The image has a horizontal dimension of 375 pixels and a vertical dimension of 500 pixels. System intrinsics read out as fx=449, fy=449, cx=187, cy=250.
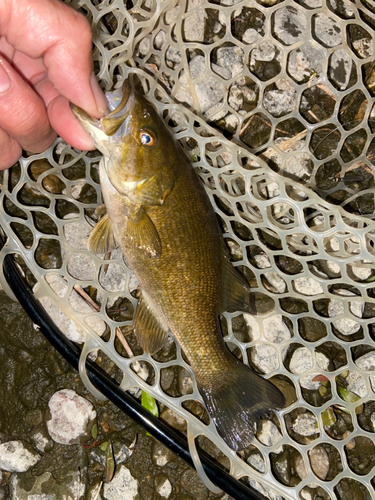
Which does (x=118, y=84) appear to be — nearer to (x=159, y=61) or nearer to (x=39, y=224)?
(x=159, y=61)

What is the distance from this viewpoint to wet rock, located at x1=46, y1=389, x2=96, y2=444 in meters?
3.20

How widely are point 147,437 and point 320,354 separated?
1.38 metres

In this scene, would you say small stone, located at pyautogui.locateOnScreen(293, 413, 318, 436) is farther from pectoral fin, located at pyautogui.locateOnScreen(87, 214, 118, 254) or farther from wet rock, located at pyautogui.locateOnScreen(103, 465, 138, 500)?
pectoral fin, located at pyautogui.locateOnScreen(87, 214, 118, 254)

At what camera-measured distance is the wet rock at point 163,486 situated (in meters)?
3.19

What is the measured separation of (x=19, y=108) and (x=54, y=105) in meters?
0.37

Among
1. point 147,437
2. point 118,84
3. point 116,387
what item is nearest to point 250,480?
point 147,437

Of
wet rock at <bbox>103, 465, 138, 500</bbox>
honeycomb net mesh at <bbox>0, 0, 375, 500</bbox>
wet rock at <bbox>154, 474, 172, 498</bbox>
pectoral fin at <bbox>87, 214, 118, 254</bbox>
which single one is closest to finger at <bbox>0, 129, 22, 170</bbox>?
honeycomb net mesh at <bbox>0, 0, 375, 500</bbox>

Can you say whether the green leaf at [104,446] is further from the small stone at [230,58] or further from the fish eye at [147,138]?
the small stone at [230,58]

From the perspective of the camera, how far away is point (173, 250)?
2.50 meters

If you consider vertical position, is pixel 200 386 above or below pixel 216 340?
below

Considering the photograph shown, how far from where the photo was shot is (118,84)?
281 centimetres

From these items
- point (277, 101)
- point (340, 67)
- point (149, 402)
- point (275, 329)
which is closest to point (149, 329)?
point (149, 402)

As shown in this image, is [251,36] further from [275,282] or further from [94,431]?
[94,431]

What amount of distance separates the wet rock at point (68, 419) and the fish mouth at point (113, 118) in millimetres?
1915
